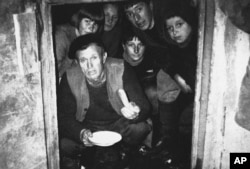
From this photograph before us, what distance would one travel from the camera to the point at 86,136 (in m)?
3.84

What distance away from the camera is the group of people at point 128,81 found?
354 cm

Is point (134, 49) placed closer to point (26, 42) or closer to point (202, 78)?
point (202, 78)

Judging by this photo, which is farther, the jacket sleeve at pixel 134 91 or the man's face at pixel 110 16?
the jacket sleeve at pixel 134 91

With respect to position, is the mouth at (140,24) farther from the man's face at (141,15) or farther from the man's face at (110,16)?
Answer: the man's face at (110,16)

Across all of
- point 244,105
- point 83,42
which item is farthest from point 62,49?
point 244,105

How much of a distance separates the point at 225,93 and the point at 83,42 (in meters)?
1.42

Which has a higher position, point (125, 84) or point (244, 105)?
point (125, 84)

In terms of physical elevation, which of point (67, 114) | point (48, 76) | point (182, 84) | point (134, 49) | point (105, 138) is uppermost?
point (134, 49)

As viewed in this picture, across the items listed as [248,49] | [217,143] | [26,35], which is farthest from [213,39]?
[26,35]

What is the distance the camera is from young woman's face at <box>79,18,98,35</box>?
3531 mm

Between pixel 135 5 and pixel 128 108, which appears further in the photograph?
pixel 128 108

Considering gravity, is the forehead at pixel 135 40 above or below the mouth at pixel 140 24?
below

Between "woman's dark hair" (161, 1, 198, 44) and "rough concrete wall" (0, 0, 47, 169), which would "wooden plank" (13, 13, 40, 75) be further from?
"woman's dark hair" (161, 1, 198, 44)

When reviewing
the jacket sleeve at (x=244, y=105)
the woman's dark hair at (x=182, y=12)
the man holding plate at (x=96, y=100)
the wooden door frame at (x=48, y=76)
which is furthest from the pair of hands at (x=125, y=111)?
the jacket sleeve at (x=244, y=105)
